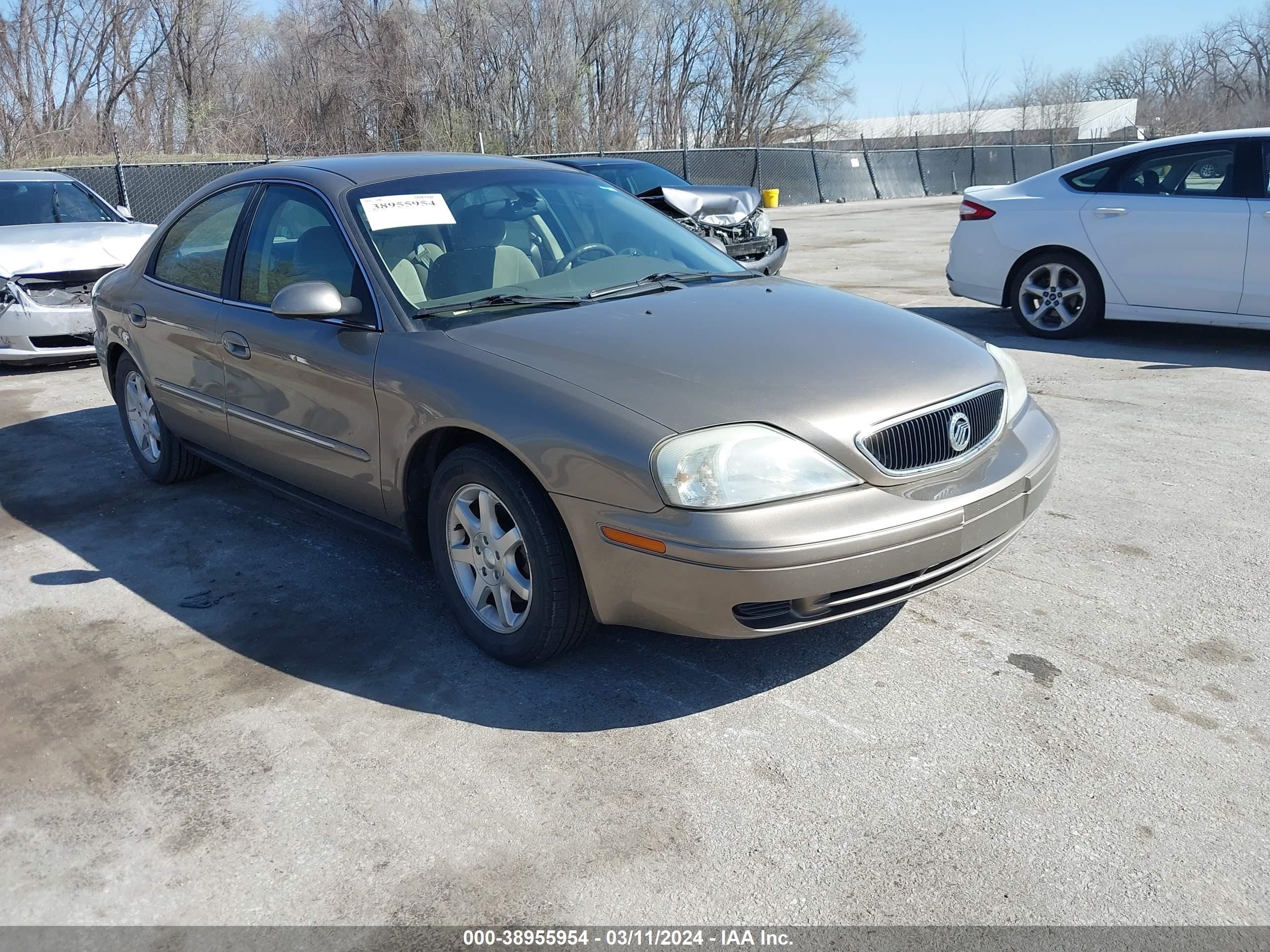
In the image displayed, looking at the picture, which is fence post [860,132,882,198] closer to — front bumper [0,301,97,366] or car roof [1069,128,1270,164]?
car roof [1069,128,1270,164]

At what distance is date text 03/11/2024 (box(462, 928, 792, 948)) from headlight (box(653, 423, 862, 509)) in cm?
105

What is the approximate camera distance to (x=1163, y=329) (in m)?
8.59

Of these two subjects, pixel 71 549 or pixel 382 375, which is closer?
pixel 382 375

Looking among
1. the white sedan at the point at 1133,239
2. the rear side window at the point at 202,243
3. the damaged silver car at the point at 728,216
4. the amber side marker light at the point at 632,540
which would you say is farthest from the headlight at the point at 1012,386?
the damaged silver car at the point at 728,216

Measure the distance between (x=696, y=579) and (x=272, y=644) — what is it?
168cm

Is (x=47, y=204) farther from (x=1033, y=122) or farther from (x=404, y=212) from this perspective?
(x=1033, y=122)

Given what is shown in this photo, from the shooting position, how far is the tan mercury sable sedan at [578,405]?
2.90 metres

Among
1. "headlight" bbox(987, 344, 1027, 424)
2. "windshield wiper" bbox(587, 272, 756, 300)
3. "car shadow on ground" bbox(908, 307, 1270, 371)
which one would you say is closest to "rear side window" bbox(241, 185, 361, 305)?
"windshield wiper" bbox(587, 272, 756, 300)

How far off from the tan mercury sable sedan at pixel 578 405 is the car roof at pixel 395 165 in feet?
0.07

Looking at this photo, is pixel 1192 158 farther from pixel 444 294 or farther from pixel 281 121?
pixel 281 121

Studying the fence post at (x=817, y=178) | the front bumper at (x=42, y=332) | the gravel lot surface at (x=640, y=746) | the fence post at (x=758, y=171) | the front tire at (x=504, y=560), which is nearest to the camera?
the gravel lot surface at (x=640, y=746)

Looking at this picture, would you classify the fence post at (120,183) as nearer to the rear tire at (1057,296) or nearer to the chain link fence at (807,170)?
the chain link fence at (807,170)

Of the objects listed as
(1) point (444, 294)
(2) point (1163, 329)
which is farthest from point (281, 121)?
(1) point (444, 294)

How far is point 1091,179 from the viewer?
26.2ft
